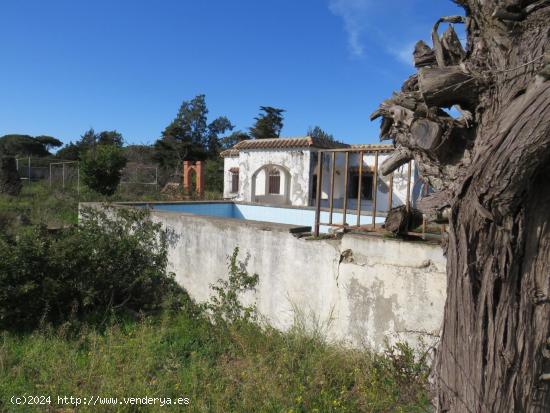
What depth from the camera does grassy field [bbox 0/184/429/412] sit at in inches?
138

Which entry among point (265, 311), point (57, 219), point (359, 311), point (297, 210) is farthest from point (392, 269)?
point (57, 219)

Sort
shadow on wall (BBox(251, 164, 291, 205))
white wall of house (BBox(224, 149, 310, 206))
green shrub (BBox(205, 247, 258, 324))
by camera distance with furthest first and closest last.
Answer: shadow on wall (BBox(251, 164, 291, 205)) < white wall of house (BBox(224, 149, 310, 206)) < green shrub (BBox(205, 247, 258, 324))

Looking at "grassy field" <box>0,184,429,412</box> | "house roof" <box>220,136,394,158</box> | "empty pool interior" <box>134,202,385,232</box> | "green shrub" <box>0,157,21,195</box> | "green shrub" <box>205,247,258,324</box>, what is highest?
"house roof" <box>220,136,394,158</box>

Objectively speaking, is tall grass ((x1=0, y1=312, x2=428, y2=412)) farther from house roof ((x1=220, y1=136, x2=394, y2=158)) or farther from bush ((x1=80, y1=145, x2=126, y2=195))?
bush ((x1=80, y1=145, x2=126, y2=195))

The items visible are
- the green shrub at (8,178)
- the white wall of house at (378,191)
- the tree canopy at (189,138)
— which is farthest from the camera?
the tree canopy at (189,138)

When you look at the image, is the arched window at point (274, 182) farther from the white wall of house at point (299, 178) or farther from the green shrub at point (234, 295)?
the green shrub at point (234, 295)

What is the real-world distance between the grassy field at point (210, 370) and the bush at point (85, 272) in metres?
0.39

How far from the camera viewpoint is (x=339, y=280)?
4.31 meters

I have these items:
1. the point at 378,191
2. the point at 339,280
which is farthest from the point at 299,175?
the point at 339,280

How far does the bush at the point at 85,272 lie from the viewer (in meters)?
5.29

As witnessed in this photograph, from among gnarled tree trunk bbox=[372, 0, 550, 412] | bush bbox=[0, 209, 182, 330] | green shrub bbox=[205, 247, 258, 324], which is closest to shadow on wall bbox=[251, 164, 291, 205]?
bush bbox=[0, 209, 182, 330]

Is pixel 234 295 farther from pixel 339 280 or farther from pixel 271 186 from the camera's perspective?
pixel 271 186

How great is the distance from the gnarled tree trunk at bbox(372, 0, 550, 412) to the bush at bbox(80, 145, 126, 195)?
53.5 feet

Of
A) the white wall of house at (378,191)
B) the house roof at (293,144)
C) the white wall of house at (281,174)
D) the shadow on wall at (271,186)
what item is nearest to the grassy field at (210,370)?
the white wall of house at (378,191)
